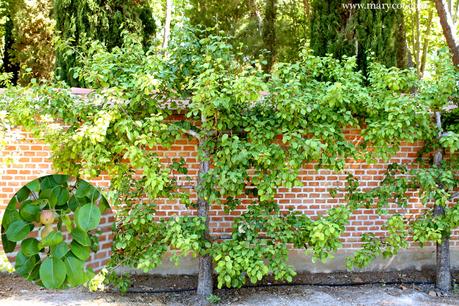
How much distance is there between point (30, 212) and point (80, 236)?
1.17ft

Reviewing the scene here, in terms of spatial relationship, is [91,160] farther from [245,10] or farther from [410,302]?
[245,10]

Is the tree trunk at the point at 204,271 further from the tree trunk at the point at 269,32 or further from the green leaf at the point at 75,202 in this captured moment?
the tree trunk at the point at 269,32

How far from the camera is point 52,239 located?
8.77 feet

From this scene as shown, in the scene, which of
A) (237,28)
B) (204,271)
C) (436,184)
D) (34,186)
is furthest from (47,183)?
(237,28)

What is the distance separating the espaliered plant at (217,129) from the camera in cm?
391

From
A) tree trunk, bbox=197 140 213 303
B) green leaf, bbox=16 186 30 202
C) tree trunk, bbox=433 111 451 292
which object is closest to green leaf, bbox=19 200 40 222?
green leaf, bbox=16 186 30 202

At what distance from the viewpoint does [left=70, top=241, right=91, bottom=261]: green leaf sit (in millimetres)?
2848

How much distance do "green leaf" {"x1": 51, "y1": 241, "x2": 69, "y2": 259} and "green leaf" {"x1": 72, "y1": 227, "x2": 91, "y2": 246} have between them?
8 cm

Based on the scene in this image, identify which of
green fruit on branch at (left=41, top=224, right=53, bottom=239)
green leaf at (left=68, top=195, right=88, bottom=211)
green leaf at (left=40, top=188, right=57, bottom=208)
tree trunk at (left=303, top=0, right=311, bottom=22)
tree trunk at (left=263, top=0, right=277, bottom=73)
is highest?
tree trunk at (left=303, top=0, right=311, bottom=22)

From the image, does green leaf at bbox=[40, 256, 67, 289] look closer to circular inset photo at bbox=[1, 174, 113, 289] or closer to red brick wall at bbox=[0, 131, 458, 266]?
circular inset photo at bbox=[1, 174, 113, 289]

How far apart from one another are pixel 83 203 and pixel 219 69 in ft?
5.99

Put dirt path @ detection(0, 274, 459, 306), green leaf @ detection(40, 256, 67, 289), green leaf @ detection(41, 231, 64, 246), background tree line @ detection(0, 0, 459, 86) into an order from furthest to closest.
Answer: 1. background tree line @ detection(0, 0, 459, 86)
2. dirt path @ detection(0, 274, 459, 306)
3. green leaf @ detection(40, 256, 67, 289)
4. green leaf @ detection(41, 231, 64, 246)

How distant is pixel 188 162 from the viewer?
5.00 meters

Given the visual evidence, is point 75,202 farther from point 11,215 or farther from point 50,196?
point 11,215
